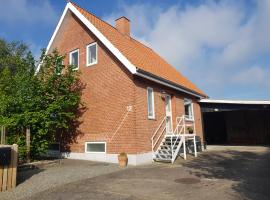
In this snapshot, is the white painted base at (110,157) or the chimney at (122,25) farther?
the chimney at (122,25)

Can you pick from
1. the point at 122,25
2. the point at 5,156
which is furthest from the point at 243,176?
the point at 122,25

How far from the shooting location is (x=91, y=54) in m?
16.6

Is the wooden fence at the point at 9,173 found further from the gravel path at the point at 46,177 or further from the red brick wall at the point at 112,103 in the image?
the red brick wall at the point at 112,103

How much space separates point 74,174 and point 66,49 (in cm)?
984

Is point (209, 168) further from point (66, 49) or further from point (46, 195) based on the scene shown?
point (66, 49)

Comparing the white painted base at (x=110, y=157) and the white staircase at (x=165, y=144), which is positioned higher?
the white staircase at (x=165, y=144)

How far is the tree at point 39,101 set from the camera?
45.2 feet

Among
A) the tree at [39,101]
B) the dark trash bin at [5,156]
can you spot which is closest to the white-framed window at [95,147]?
the tree at [39,101]

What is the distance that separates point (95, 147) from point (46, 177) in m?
5.24

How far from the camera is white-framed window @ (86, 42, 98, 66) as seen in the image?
1623 centimetres

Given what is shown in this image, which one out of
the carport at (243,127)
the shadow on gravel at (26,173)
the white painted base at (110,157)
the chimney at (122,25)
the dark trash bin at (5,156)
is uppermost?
the chimney at (122,25)

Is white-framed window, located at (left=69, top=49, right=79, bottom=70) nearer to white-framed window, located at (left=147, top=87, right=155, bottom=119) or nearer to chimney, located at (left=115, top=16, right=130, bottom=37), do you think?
chimney, located at (left=115, top=16, right=130, bottom=37)

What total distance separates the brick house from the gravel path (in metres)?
2.26

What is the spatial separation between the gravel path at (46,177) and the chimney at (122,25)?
33.2 feet
